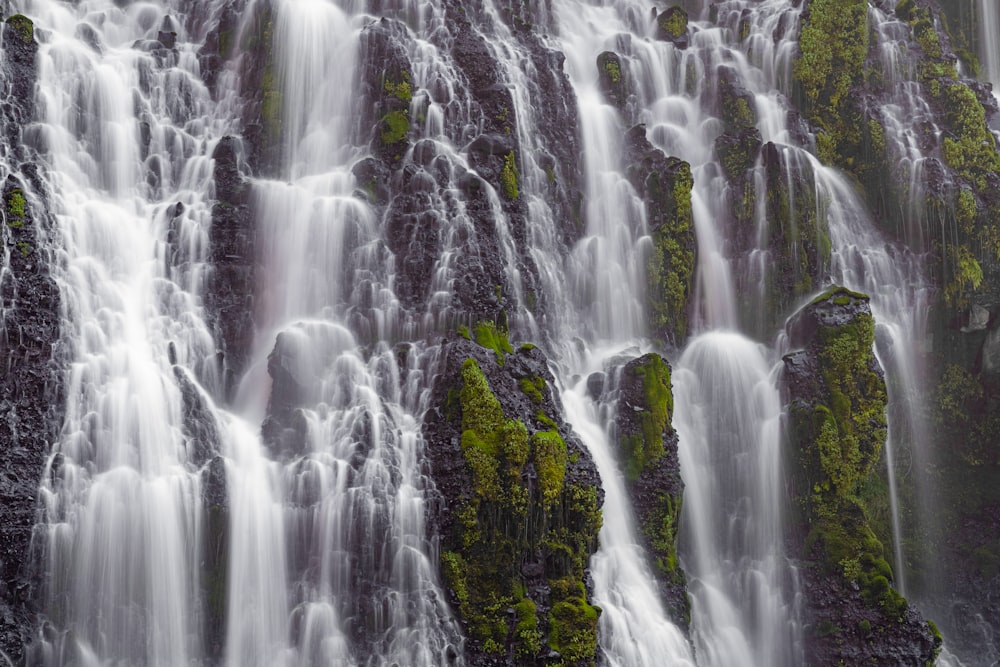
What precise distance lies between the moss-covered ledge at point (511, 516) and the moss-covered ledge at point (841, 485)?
6.58 meters

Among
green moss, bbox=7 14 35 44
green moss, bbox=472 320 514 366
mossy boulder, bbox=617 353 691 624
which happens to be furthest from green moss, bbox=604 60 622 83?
green moss, bbox=7 14 35 44

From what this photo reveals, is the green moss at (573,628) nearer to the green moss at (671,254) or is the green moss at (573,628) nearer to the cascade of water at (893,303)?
the green moss at (671,254)

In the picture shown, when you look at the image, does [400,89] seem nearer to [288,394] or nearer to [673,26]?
[288,394]

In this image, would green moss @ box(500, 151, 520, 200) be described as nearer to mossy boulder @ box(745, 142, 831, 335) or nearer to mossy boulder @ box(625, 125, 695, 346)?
mossy boulder @ box(625, 125, 695, 346)

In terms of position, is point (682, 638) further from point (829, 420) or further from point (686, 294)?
point (686, 294)

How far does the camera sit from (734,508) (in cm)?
2297

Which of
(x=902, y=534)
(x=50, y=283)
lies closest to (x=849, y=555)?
(x=902, y=534)

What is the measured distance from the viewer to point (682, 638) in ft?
63.7

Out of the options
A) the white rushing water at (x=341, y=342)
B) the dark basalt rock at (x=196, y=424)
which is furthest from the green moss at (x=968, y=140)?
the dark basalt rock at (x=196, y=424)

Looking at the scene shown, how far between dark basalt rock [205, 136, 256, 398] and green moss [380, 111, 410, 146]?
3.92 meters

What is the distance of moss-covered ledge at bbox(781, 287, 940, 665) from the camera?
21281 mm

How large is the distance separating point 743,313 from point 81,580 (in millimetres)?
17887

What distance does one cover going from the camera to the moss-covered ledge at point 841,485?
838 inches

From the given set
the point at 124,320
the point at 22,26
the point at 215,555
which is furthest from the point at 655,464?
the point at 22,26
